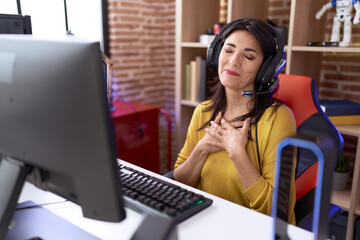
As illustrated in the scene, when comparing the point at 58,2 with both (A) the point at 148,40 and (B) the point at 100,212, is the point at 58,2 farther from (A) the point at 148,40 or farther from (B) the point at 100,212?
(B) the point at 100,212

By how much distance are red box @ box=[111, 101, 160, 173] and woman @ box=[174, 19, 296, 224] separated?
107cm

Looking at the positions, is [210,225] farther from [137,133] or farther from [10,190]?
[137,133]

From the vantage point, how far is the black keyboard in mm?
805

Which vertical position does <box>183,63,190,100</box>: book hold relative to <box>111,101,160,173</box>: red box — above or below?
above

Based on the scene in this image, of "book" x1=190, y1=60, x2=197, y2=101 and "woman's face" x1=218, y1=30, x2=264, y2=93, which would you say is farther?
"book" x1=190, y1=60, x2=197, y2=101

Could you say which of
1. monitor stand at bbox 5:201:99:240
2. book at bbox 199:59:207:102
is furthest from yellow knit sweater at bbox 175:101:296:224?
book at bbox 199:59:207:102

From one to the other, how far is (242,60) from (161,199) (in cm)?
62

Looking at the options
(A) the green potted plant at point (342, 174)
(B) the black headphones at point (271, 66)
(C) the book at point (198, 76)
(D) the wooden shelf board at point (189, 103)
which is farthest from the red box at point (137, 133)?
(A) the green potted plant at point (342, 174)

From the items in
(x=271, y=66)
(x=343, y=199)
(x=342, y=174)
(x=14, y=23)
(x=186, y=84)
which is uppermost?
(x=14, y=23)

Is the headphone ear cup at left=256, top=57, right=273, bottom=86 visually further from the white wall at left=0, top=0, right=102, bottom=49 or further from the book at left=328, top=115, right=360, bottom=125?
the white wall at left=0, top=0, right=102, bottom=49

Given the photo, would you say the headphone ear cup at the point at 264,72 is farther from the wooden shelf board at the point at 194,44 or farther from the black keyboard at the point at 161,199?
the wooden shelf board at the point at 194,44

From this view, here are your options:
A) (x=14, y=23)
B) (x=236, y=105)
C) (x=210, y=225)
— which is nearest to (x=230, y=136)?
(x=236, y=105)

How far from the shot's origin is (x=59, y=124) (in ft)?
1.87

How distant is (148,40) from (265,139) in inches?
76.3
